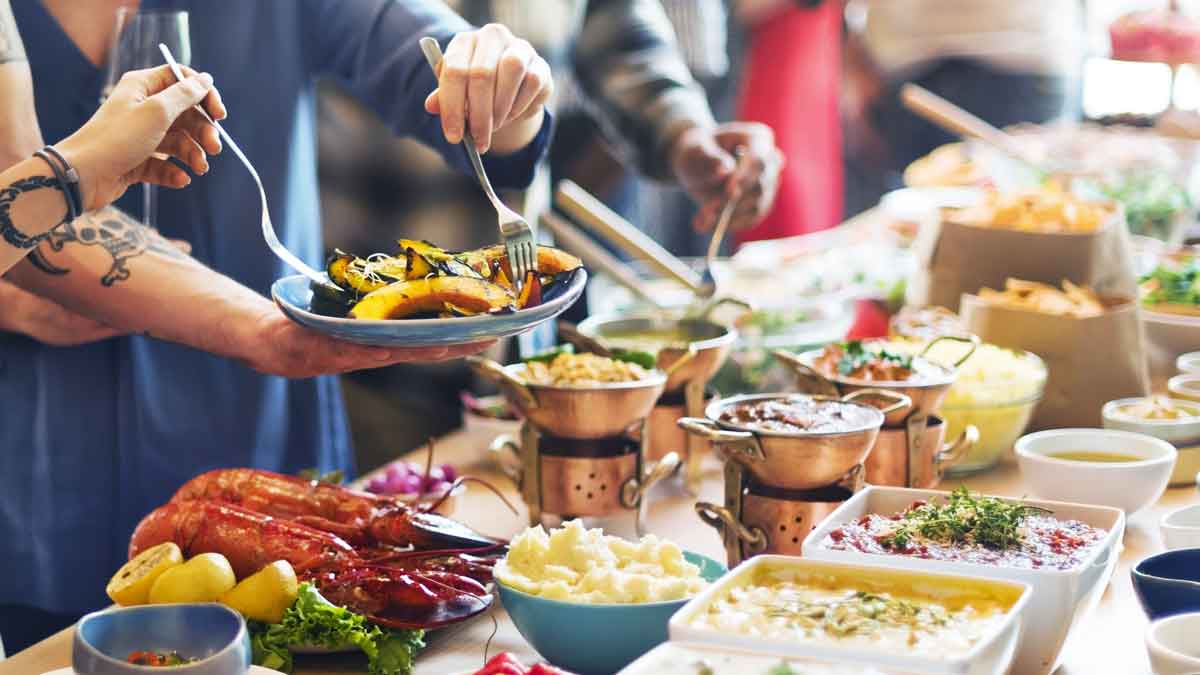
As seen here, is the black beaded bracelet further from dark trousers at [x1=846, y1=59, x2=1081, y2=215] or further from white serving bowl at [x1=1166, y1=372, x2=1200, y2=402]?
dark trousers at [x1=846, y1=59, x2=1081, y2=215]

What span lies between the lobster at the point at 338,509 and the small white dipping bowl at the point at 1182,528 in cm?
96

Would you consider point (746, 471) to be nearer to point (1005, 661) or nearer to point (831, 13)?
point (1005, 661)

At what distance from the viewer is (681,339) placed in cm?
273

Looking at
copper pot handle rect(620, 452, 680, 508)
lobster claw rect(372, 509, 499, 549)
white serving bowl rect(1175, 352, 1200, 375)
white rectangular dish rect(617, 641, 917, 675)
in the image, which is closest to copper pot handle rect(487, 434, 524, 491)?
copper pot handle rect(620, 452, 680, 508)

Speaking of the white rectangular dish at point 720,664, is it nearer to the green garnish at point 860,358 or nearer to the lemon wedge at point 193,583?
the lemon wedge at point 193,583

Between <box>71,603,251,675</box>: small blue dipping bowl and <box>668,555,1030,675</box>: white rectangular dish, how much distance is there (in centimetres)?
51

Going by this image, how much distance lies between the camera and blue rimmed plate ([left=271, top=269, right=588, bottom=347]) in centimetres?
175

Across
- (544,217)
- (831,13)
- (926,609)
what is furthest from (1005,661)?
(831,13)

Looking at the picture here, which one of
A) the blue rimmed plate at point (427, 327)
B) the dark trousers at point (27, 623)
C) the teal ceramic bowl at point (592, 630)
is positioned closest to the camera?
the teal ceramic bowl at point (592, 630)

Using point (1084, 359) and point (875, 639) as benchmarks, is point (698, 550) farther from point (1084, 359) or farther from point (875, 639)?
point (1084, 359)

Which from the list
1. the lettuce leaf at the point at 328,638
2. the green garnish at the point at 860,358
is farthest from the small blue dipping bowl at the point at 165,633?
the green garnish at the point at 860,358

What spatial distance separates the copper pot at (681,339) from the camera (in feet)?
8.23

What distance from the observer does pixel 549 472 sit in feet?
7.45

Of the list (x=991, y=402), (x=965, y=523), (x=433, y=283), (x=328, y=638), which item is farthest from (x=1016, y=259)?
(x=328, y=638)
